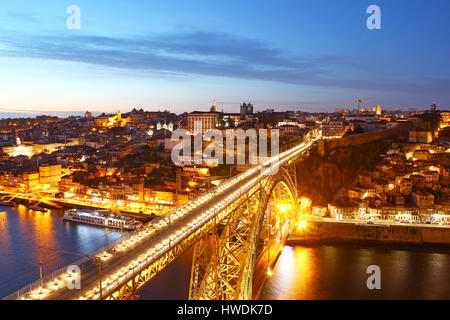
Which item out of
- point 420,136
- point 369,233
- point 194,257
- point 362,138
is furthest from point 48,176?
point 420,136

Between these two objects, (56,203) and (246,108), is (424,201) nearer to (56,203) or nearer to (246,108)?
(56,203)

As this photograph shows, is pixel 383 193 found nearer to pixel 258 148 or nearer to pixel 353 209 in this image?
pixel 353 209

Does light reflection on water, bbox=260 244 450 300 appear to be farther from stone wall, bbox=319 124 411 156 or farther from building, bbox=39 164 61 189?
building, bbox=39 164 61 189

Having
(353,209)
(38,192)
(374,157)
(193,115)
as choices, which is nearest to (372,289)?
(353,209)

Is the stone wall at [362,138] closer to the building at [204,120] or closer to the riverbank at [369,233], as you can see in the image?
the riverbank at [369,233]

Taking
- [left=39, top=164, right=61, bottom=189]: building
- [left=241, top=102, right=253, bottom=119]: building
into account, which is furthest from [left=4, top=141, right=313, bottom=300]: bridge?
[left=241, top=102, right=253, bottom=119]: building
